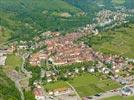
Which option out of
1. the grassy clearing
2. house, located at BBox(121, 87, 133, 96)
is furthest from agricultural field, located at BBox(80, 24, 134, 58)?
house, located at BBox(121, 87, 133, 96)

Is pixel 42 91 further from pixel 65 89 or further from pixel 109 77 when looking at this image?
pixel 109 77

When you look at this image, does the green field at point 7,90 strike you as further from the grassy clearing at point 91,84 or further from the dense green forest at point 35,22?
the dense green forest at point 35,22

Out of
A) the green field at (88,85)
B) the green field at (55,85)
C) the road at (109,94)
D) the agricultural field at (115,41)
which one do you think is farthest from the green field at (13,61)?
the road at (109,94)

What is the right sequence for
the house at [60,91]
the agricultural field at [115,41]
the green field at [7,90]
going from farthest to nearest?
the agricultural field at [115,41]
the house at [60,91]
the green field at [7,90]

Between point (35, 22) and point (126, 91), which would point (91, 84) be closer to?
point (126, 91)

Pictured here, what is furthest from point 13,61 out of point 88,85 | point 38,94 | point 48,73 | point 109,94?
point 109,94

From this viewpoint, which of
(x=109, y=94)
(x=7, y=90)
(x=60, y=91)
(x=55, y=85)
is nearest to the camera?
(x=7, y=90)

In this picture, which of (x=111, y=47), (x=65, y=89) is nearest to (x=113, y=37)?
(x=111, y=47)
